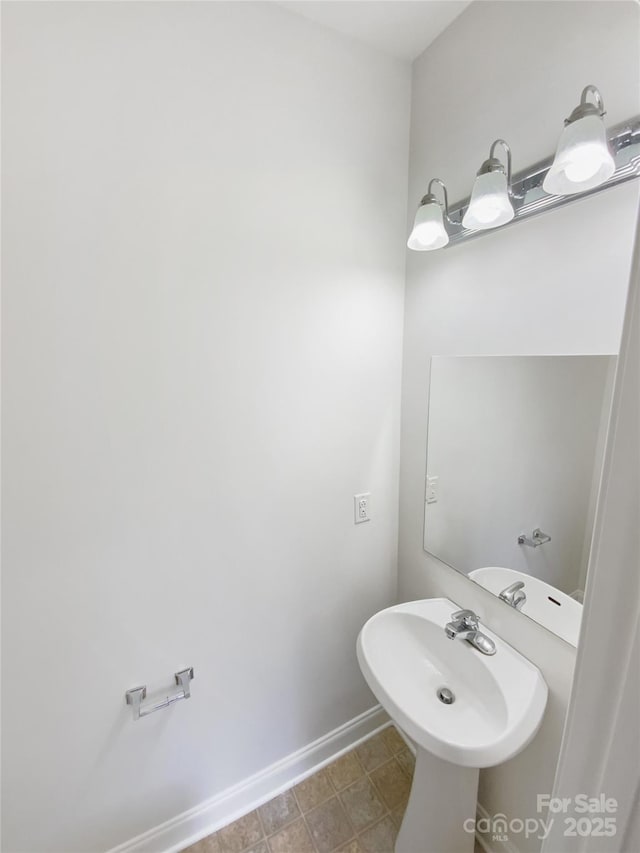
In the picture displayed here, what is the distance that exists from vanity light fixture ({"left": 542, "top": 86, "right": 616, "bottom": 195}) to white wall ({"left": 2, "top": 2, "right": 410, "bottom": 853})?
2.13 feet

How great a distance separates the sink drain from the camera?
110cm

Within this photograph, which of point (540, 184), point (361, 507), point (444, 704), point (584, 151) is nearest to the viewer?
point (584, 151)

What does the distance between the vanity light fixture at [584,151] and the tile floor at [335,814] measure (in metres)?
2.09

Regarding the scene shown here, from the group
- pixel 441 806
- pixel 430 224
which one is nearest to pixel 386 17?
pixel 430 224

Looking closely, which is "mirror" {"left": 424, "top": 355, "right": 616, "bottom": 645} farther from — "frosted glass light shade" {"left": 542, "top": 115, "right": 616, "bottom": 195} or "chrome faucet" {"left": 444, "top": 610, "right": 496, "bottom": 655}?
"frosted glass light shade" {"left": 542, "top": 115, "right": 616, "bottom": 195}

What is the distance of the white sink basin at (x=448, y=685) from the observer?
2.75 ft

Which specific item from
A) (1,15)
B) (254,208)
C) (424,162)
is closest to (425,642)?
(254,208)

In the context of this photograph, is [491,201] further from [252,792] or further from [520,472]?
[252,792]

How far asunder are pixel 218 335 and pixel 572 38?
1.16 m

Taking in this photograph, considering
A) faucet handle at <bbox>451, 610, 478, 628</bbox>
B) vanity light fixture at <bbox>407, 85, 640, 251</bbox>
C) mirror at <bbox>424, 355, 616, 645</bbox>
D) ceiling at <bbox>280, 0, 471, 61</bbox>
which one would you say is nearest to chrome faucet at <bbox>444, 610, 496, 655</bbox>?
faucet handle at <bbox>451, 610, 478, 628</bbox>

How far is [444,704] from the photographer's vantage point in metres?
1.09

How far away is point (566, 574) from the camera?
0.94m

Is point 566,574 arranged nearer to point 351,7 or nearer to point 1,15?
point 351,7

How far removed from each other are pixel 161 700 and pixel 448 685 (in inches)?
37.1
